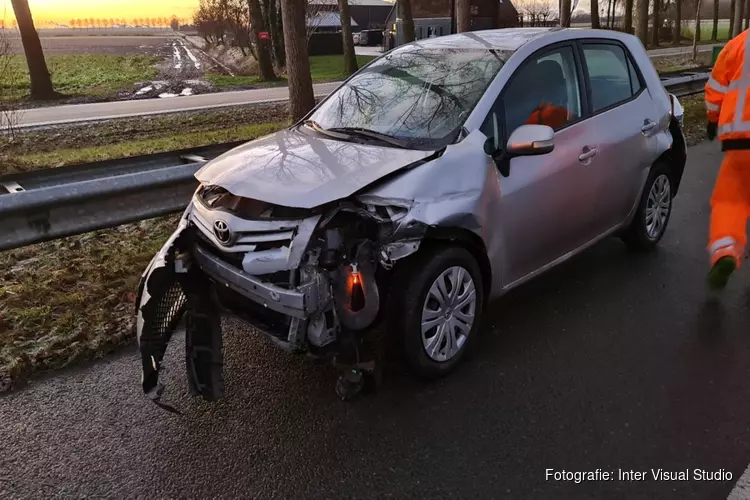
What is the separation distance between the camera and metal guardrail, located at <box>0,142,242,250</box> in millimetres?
4027

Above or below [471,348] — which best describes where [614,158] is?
above

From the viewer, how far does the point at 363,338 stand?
3.36 metres

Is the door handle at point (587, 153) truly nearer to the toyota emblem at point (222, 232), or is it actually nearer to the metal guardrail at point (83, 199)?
the toyota emblem at point (222, 232)

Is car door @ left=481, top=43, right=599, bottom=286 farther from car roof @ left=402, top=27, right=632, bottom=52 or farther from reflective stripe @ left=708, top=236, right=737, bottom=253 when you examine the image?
reflective stripe @ left=708, top=236, right=737, bottom=253

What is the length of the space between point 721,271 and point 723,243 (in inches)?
7.9

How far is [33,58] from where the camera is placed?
1988 centimetres

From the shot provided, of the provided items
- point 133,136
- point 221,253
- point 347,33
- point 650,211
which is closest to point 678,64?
point 347,33

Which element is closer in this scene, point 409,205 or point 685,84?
point 409,205

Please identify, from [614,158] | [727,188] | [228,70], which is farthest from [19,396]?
[228,70]

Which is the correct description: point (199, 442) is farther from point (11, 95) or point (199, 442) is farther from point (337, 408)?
point (11, 95)

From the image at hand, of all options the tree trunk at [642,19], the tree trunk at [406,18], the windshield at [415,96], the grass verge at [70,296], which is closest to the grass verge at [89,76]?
the tree trunk at [406,18]

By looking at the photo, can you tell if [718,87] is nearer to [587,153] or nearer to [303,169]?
[587,153]

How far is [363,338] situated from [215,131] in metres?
8.97

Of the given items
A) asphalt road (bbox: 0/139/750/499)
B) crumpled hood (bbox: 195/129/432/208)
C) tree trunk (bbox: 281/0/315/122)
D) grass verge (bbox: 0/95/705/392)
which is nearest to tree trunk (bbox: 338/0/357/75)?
tree trunk (bbox: 281/0/315/122)
